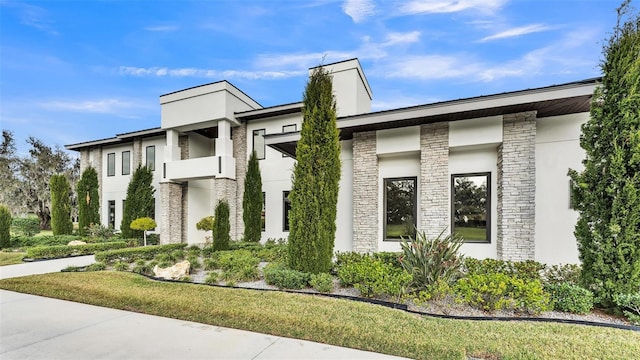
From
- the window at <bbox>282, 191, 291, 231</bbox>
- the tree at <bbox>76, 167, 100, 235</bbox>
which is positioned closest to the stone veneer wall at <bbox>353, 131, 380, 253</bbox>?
the window at <bbox>282, 191, 291, 231</bbox>

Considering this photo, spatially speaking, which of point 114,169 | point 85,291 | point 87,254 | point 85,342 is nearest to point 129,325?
point 85,342

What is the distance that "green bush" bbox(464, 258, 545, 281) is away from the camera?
214 inches

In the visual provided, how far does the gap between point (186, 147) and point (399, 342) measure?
15273 millimetres

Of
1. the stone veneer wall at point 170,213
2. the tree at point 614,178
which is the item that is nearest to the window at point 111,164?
the stone veneer wall at point 170,213

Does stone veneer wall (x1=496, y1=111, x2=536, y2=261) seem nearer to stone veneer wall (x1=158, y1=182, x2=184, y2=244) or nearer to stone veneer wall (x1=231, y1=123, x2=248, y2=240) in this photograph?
stone veneer wall (x1=231, y1=123, x2=248, y2=240)

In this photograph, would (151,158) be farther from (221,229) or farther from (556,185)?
(556,185)

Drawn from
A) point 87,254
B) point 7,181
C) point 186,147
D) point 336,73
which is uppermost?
point 336,73

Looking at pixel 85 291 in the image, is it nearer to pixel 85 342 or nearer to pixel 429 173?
pixel 85 342

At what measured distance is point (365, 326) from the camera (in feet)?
11.9

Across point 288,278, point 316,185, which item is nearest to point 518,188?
point 316,185

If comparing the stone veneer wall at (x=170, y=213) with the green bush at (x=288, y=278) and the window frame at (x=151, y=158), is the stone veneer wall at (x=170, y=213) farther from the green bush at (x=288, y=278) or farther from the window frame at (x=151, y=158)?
Answer: the green bush at (x=288, y=278)

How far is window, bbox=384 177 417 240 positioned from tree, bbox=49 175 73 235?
697 inches

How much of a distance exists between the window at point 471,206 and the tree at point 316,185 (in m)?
3.67

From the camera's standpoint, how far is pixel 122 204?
1661cm
